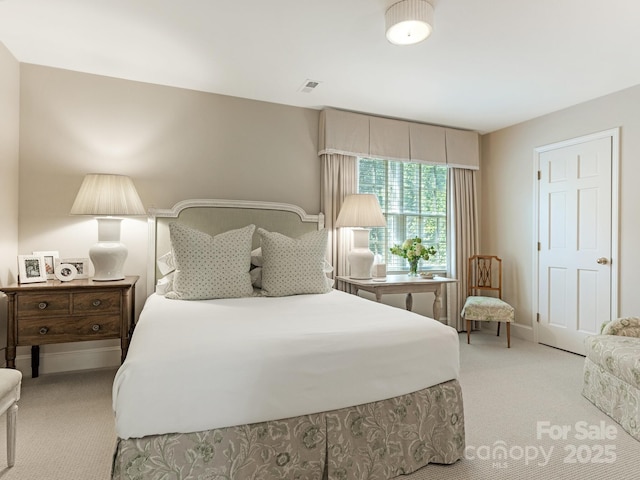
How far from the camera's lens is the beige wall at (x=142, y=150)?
3020 mm

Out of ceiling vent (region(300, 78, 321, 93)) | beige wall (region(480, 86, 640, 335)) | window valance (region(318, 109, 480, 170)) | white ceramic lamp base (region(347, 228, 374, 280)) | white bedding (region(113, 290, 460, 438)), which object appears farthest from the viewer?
window valance (region(318, 109, 480, 170))

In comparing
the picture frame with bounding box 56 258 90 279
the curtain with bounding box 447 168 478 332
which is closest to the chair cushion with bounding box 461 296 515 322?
the curtain with bounding box 447 168 478 332

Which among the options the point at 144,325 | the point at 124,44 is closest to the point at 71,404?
the point at 144,325

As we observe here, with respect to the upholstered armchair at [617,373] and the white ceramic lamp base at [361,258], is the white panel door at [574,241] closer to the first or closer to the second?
the upholstered armchair at [617,373]

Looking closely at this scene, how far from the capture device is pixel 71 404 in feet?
8.22

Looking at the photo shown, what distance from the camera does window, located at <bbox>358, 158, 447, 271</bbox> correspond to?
13.9 ft

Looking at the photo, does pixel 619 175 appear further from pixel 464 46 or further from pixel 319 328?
pixel 319 328

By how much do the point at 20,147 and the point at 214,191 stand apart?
60.2 inches

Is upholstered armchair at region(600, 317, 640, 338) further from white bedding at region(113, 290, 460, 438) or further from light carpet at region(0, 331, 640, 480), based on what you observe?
white bedding at region(113, 290, 460, 438)

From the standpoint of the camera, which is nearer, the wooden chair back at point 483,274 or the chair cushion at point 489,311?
the chair cushion at point 489,311

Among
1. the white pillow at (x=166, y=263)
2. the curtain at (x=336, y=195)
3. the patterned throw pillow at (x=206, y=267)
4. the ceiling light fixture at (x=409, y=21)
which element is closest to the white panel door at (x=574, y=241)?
the curtain at (x=336, y=195)

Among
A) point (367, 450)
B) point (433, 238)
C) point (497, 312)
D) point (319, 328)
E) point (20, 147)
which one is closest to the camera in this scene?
point (367, 450)

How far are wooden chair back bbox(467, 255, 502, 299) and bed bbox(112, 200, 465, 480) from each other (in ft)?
9.23

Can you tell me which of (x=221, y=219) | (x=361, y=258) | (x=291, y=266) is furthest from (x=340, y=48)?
(x=361, y=258)
